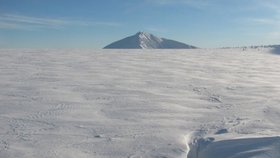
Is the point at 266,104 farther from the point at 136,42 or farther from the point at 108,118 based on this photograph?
the point at 136,42

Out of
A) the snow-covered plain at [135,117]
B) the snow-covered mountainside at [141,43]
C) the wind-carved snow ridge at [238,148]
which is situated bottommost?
the snow-covered mountainside at [141,43]

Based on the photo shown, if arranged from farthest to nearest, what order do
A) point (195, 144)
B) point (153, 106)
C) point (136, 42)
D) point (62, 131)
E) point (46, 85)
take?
point (136, 42) → point (46, 85) → point (153, 106) → point (62, 131) → point (195, 144)

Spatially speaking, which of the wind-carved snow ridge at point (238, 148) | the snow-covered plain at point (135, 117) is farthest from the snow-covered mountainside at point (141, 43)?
the wind-carved snow ridge at point (238, 148)

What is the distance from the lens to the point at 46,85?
19.1 feet

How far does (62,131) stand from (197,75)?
470cm

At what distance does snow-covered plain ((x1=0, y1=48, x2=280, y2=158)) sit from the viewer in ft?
9.93

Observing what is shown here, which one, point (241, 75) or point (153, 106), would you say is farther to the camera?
point (241, 75)

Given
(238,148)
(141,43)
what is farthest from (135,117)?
(141,43)

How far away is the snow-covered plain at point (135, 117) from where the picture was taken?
9.93 ft

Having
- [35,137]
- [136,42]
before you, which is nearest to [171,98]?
[35,137]

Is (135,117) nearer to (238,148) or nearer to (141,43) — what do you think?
(238,148)

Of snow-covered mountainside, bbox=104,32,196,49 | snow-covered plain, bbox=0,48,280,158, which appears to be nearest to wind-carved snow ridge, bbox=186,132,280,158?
snow-covered plain, bbox=0,48,280,158

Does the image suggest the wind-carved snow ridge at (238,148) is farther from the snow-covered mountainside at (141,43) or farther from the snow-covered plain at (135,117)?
the snow-covered mountainside at (141,43)

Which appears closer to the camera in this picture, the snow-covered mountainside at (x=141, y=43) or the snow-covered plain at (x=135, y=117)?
the snow-covered plain at (x=135, y=117)
